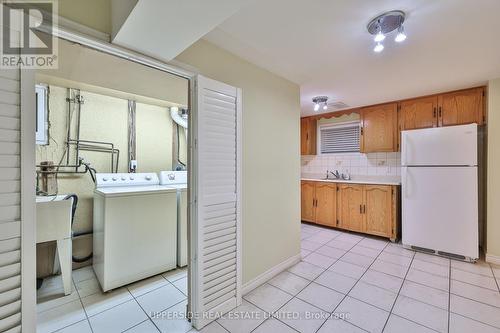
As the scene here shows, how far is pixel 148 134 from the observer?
10.3 feet

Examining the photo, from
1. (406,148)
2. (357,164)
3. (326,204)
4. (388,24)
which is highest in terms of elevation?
(388,24)

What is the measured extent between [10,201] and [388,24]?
7.82 feet

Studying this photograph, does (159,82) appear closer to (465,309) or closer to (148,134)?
(148,134)

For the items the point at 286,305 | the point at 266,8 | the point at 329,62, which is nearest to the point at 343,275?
the point at 286,305

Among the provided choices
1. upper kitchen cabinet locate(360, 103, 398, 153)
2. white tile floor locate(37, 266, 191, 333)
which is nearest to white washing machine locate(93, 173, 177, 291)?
white tile floor locate(37, 266, 191, 333)

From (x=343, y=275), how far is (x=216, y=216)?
162 cm

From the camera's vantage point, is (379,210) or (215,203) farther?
(379,210)

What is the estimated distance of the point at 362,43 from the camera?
1.83 meters

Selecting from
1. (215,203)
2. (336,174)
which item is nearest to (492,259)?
(336,174)

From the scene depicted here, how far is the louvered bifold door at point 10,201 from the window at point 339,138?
442cm

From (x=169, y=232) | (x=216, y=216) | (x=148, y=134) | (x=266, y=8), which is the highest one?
(x=266, y=8)

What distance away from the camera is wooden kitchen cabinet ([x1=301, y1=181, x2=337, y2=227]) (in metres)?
3.94

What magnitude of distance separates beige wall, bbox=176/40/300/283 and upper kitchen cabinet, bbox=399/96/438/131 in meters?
1.86

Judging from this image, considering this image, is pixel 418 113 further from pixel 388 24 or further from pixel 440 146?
pixel 388 24
